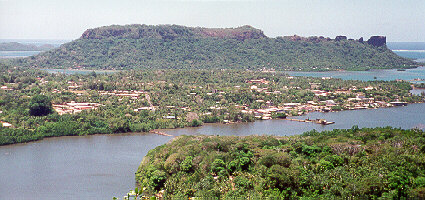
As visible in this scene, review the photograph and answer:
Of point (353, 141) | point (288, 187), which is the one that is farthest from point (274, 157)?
point (353, 141)

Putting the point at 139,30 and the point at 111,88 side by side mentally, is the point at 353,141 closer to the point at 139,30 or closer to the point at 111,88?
the point at 111,88

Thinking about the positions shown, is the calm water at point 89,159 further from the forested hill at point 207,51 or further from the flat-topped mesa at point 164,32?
the flat-topped mesa at point 164,32

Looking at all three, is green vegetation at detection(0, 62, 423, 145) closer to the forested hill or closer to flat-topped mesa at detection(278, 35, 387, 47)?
the forested hill

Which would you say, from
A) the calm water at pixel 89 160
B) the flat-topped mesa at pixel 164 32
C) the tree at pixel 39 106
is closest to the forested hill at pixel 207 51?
the flat-topped mesa at pixel 164 32

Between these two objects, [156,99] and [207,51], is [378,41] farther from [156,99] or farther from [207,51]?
[156,99]

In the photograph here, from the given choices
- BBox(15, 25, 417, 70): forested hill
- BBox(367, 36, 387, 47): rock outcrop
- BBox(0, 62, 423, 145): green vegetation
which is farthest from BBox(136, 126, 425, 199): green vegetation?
BBox(367, 36, 387, 47): rock outcrop

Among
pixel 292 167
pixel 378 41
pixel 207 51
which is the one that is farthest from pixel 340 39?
pixel 292 167
